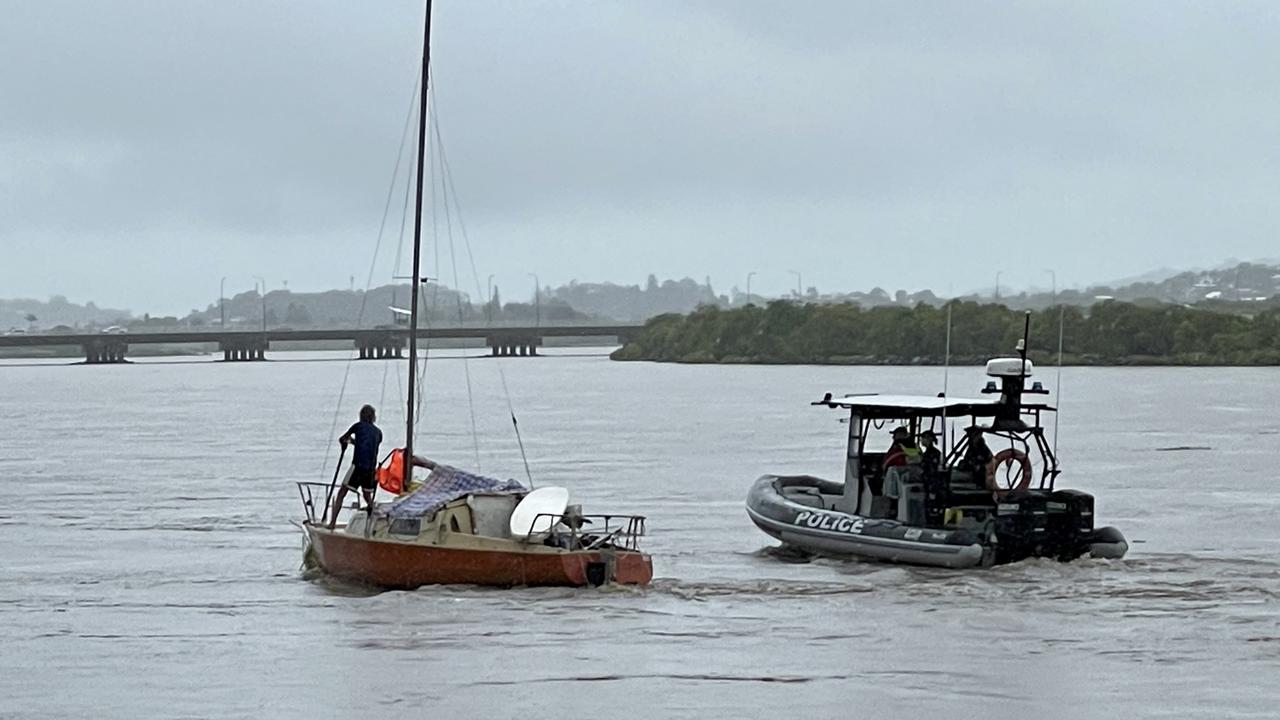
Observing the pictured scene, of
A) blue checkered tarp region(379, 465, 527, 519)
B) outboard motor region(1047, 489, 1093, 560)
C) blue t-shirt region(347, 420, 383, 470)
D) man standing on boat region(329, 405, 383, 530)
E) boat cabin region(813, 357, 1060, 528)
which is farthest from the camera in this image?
boat cabin region(813, 357, 1060, 528)

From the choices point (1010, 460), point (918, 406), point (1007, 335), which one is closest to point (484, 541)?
point (918, 406)

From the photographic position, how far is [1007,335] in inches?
5768

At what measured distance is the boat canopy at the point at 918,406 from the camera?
99.7ft

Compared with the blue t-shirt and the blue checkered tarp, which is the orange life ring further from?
the blue t-shirt

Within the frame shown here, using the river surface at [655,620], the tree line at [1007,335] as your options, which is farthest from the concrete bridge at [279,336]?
the river surface at [655,620]

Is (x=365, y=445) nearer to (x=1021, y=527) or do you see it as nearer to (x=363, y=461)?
(x=363, y=461)

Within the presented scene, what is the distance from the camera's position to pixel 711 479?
51.0 meters

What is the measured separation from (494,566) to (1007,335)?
122 meters

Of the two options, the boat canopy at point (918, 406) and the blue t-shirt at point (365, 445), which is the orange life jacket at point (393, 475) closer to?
the blue t-shirt at point (365, 445)

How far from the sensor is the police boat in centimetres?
2983

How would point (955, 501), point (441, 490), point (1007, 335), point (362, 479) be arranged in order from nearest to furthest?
point (441, 490)
point (362, 479)
point (955, 501)
point (1007, 335)

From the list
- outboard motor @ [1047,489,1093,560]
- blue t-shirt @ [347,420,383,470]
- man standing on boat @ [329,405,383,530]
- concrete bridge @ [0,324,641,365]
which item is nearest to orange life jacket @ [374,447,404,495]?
man standing on boat @ [329,405,383,530]

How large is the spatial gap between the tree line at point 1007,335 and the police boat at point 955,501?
112 meters

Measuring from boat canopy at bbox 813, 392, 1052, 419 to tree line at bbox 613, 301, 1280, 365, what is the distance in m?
112
